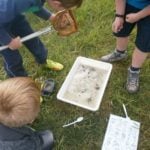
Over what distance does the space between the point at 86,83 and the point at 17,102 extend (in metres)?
0.84

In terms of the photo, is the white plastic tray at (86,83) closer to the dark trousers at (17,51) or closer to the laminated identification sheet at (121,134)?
the laminated identification sheet at (121,134)

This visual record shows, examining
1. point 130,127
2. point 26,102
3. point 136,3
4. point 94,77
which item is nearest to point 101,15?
point 94,77

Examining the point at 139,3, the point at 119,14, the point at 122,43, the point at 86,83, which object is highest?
the point at 139,3

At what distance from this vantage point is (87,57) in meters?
2.68

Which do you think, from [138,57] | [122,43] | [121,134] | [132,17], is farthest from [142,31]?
[121,134]

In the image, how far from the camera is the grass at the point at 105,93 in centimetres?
219

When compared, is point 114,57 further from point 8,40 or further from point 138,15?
point 8,40

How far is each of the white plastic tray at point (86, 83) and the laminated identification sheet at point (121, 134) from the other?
0.54 feet

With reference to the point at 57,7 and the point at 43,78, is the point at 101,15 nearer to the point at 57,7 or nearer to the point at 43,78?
the point at 43,78

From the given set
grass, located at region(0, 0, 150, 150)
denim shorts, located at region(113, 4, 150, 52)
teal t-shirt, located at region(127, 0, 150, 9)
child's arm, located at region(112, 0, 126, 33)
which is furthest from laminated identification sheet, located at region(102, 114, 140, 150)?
teal t-shirt, located at region(127, 0, 150, 9)

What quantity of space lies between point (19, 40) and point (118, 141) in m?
0.88

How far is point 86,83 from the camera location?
239cm

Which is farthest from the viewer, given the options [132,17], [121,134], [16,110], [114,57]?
[114,57]

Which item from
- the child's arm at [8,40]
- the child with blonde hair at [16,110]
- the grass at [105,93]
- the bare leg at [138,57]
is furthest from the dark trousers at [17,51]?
the bare leg at [138,57]
